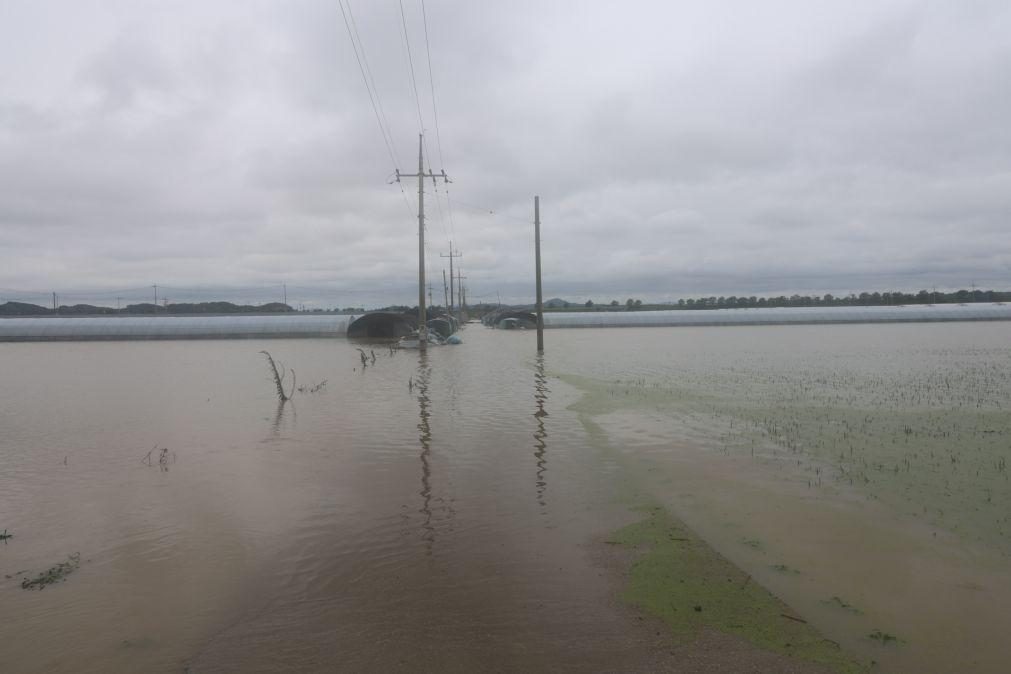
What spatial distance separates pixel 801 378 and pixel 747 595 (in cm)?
1783

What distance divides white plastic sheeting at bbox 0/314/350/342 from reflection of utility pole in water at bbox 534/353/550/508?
38.7 meters

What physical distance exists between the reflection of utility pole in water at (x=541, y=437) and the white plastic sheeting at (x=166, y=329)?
127 feet

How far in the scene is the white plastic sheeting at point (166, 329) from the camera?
55312 mm

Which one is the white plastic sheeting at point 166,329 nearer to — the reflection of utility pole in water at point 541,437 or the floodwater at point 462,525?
the reflection of utility pole in water at point 541,437

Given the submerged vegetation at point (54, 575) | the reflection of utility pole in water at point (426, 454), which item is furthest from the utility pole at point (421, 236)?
the submerged vegetation at point (54, 575)

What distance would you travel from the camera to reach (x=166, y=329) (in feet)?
184

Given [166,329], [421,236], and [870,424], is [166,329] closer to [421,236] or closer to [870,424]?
[421,236]

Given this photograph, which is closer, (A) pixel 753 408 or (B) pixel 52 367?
(A) pixel 753 408

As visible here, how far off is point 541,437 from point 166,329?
176ft

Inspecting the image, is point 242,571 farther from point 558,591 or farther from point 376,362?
point 376,362

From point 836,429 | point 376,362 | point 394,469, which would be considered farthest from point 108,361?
point 836,429

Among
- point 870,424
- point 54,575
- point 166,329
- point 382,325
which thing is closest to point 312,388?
point 54,575

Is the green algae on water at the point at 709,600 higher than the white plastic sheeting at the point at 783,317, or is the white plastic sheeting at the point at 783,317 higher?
the white plastic sheeting at the point at 783,317

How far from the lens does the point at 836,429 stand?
41.5 ft
